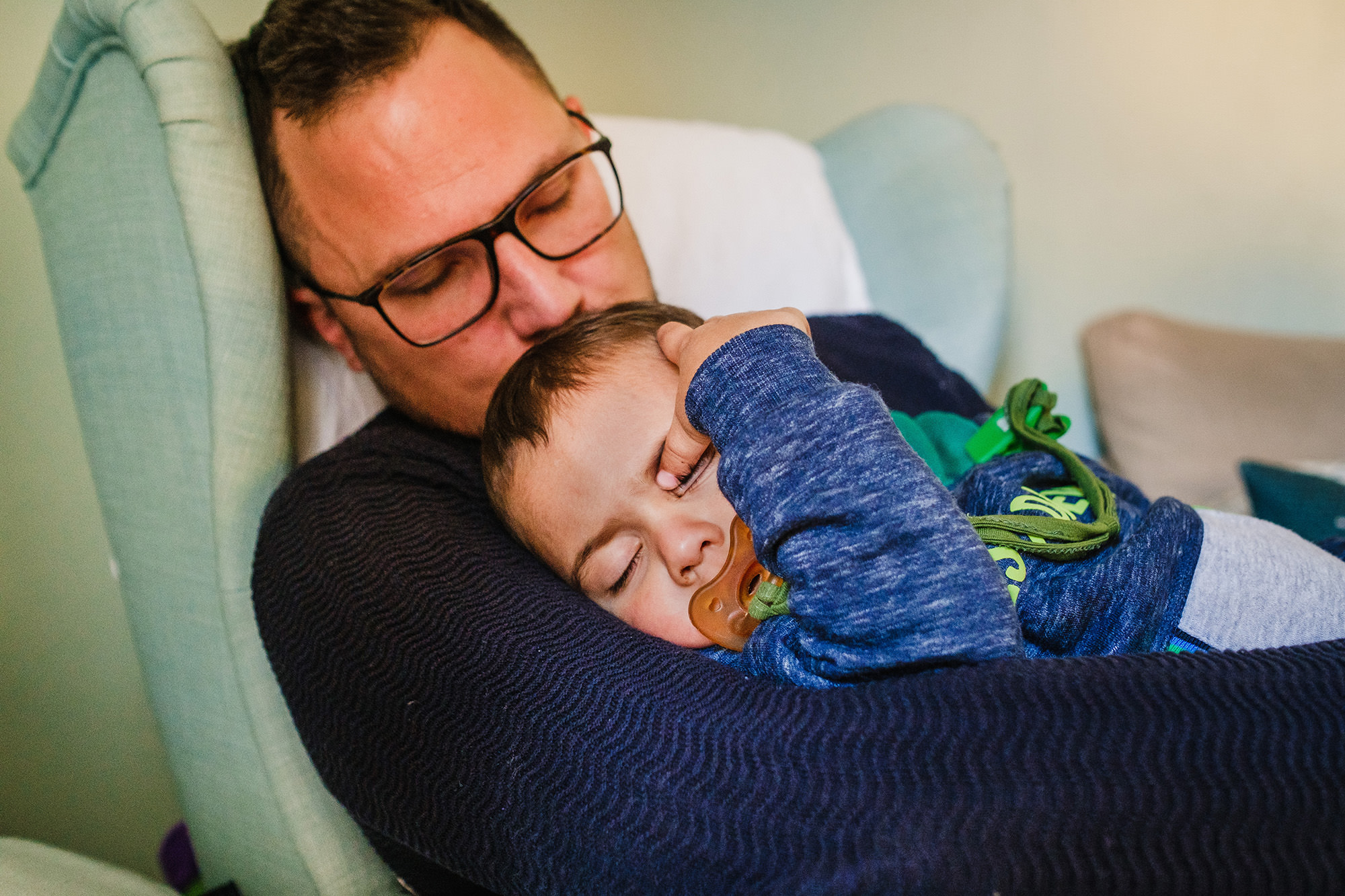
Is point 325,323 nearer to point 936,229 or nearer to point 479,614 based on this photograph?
point 479,614

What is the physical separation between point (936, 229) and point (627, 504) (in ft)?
3.61

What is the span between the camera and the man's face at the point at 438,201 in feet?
3.00

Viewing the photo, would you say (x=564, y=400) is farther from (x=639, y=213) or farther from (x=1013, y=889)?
(x=639, y=213)

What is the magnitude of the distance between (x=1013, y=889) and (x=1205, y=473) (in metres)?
1.50

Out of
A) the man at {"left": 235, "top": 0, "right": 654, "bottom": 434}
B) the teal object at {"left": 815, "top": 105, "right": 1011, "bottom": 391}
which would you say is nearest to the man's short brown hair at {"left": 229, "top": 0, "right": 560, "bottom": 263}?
the man at {"left": 235, "top": 0, "right": 654, "bottom": 434}

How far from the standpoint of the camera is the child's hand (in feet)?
2.36

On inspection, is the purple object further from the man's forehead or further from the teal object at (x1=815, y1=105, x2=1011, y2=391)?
the teal object at (x1=815, y1=105, x2=1011, y2=391)

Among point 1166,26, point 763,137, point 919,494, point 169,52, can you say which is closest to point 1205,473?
point 1166,26

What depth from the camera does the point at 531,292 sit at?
0.97 metres

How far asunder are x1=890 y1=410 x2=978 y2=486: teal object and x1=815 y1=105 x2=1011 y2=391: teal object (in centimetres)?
57

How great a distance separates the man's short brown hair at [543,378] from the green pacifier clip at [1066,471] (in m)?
0.40

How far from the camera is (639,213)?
4.73ft

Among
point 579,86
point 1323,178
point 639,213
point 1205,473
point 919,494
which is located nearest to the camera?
point 919,494

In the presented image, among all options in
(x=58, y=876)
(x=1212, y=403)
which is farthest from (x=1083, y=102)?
(x=58, y=876)
